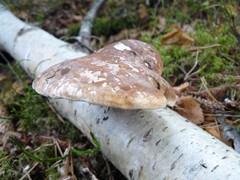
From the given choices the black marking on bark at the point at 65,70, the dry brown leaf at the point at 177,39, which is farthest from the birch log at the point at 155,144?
the dry brown leaf at the point at 177,39

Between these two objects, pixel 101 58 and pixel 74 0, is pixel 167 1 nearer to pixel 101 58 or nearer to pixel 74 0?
pixel 74 0

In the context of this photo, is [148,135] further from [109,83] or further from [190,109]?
[190,109]

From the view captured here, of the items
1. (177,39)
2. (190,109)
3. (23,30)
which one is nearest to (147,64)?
(190,109)

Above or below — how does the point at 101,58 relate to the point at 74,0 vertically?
above

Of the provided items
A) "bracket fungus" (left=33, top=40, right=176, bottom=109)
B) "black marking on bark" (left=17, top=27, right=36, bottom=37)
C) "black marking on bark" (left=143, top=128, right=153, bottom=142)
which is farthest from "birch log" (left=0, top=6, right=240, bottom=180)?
"black marking on bark" (left=17, top=27, right=36, bottom=37)

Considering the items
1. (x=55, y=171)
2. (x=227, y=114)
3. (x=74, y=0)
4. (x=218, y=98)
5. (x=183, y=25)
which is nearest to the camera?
(x=55, y=171)

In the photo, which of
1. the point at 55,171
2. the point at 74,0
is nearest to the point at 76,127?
→ the point at 55,171

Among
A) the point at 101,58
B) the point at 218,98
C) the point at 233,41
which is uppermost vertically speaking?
the point at 101,58
